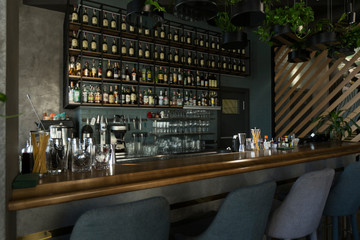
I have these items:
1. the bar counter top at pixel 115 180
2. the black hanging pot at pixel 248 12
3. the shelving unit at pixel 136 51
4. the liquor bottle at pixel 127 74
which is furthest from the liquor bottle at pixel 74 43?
the bar counter top at pixel 115 180

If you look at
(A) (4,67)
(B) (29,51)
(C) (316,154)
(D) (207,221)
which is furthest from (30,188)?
(B) (29,51)

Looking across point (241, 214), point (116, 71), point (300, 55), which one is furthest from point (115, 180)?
point (116, 71)

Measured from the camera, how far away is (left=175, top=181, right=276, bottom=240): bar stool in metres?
1.23

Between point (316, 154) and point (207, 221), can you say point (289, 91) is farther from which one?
point (207, 221)

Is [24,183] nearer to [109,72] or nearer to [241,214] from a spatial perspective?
[241,214]

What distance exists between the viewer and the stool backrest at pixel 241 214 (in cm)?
123

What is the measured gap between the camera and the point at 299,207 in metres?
1.60

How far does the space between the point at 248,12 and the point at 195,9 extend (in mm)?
513

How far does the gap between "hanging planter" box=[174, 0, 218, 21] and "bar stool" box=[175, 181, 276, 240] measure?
1320 mm

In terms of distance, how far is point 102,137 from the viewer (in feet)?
13.9

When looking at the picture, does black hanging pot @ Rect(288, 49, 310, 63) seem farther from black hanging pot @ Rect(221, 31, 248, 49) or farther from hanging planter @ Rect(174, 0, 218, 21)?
hanging planter @ Rect(174, 0, 218, 21)

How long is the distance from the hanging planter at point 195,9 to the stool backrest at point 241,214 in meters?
1.32

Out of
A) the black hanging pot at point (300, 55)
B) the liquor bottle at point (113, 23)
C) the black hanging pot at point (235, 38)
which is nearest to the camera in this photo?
the black hanging pot at point (235, 38)

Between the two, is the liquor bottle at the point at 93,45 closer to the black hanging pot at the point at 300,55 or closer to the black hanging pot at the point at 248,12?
the black hanging pot at the point at 248,12
